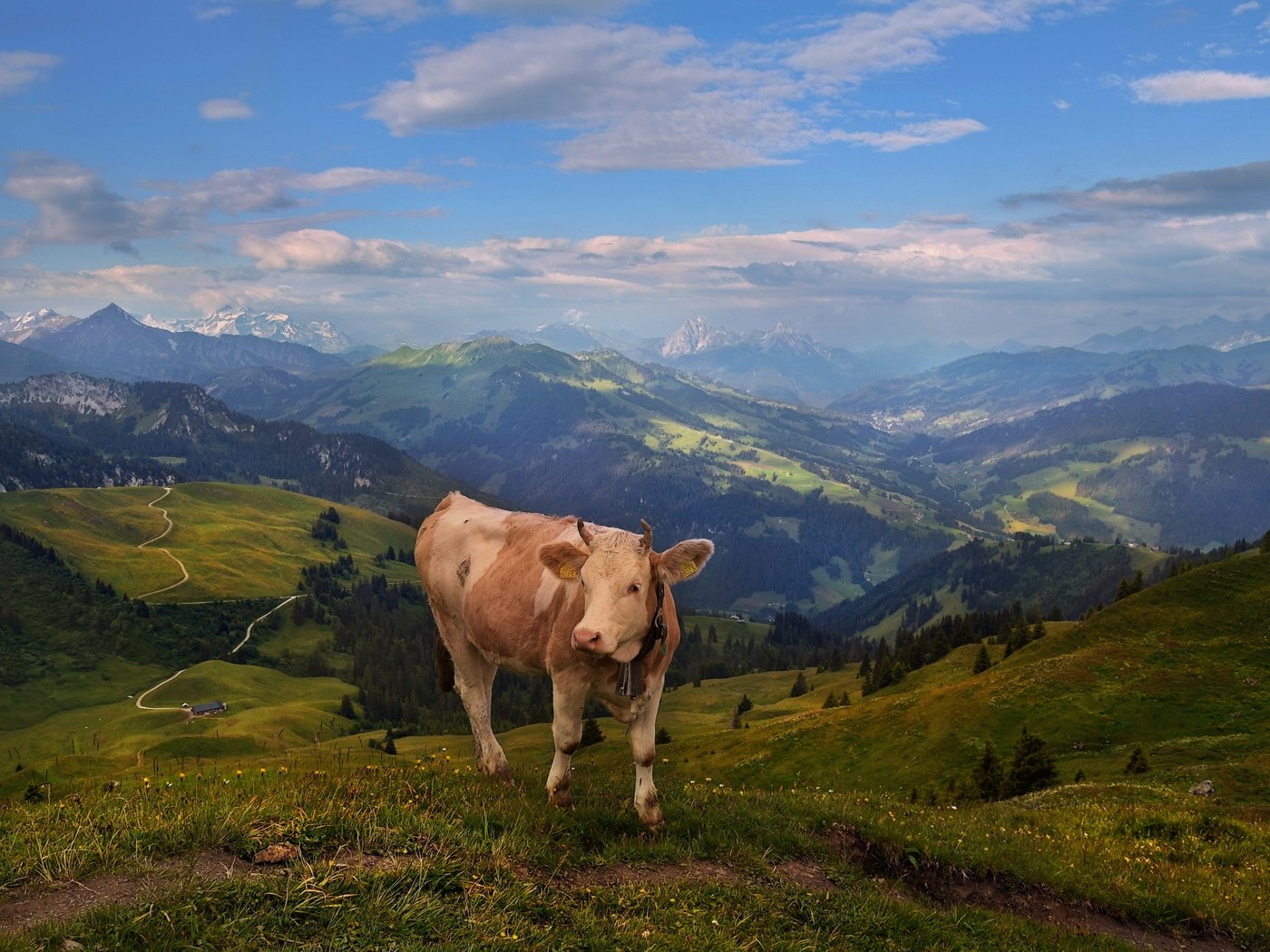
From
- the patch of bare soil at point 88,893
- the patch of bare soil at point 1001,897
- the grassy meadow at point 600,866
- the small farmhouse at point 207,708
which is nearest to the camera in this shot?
the patch of bare soil at point 88,893

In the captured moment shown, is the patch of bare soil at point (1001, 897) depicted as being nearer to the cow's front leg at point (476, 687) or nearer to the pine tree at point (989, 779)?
the cow's front leg at point (476, 687)

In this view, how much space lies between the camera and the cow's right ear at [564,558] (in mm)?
12094

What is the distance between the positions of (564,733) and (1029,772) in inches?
1401

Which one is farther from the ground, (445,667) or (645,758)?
(445,667)

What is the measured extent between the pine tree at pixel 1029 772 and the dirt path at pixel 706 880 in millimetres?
28151

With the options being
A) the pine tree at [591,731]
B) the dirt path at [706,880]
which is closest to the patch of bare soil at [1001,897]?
the dirt path at [706,880]

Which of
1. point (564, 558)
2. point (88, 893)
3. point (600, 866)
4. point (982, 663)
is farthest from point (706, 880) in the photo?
point (982, 663)

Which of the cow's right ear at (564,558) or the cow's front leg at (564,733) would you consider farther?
the cow's front leg at (564,733)

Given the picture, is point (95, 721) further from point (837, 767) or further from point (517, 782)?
point (517, 782)

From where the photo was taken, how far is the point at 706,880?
34.4ft

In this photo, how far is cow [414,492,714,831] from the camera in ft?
37.9

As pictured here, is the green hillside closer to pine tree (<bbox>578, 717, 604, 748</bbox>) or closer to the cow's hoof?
pine tree (<bbox>578, 717, 604, 748</bbox>)

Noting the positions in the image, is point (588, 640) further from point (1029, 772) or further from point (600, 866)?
point (1029, 772)

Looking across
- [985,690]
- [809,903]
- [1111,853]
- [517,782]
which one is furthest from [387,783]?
[985,690]
